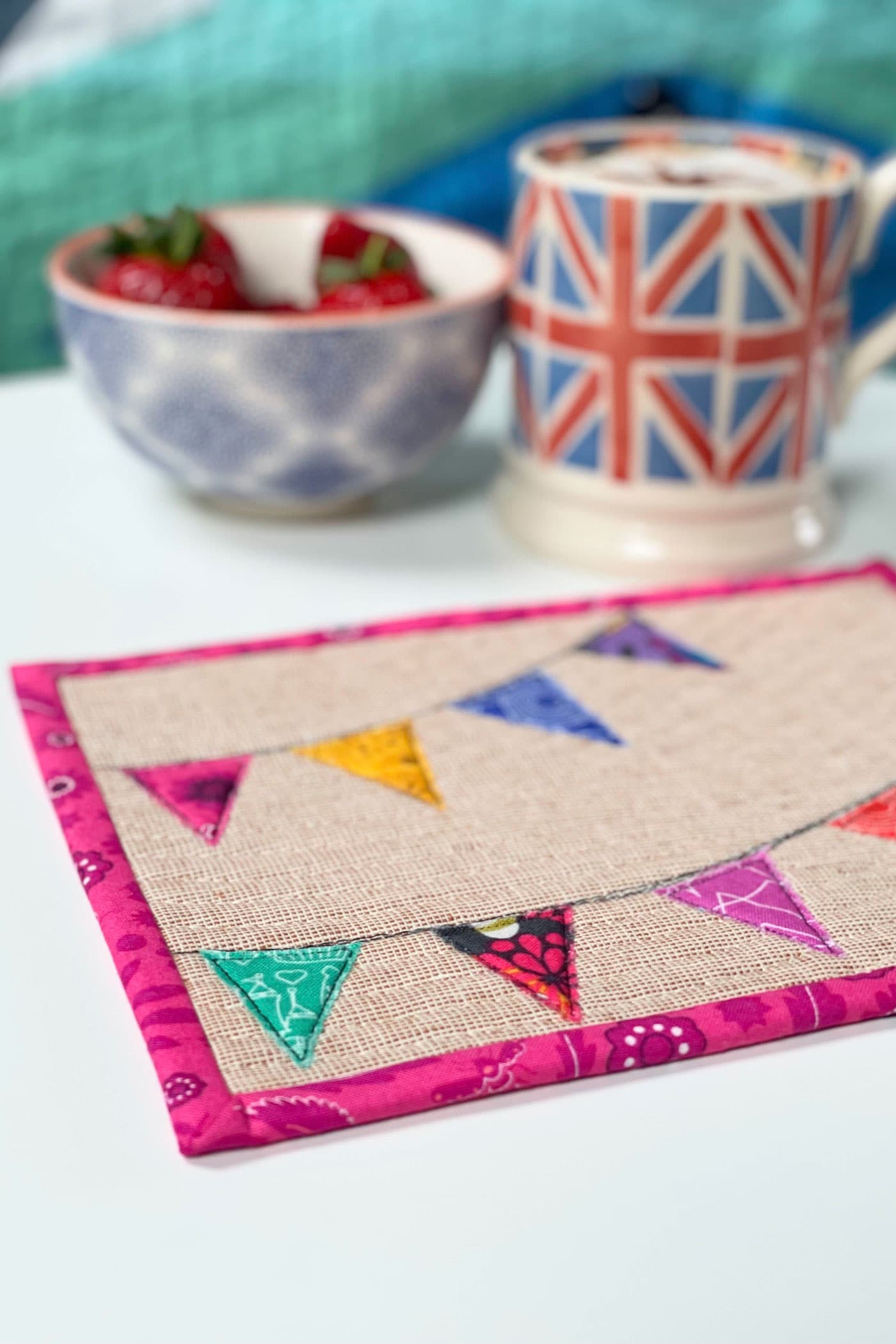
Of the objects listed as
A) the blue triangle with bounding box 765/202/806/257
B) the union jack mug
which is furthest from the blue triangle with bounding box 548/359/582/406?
the blue triangle with bounding box 765/202/806/257

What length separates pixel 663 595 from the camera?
0.70m

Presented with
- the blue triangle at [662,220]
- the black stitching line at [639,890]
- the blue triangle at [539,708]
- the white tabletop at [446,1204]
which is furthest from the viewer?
the blue triangle at [662,220]

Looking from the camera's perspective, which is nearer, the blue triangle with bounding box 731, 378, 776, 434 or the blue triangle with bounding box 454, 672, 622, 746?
the blue triangle with bounding box 454, 672, 622, 746

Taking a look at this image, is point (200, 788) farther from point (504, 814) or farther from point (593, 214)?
point (593, 214)

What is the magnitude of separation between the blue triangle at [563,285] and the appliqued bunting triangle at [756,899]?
0.33m

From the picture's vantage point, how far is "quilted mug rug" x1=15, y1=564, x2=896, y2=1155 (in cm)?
42

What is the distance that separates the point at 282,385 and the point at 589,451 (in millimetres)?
148

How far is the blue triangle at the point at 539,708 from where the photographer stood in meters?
0.59

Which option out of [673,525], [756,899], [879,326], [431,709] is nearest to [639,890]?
[756,899]

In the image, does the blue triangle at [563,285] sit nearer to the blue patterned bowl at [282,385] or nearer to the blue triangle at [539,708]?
the blue patterned bowl at [282,385]

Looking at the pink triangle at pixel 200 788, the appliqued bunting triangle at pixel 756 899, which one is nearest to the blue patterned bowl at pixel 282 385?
the pink triangle at pixel 200 788

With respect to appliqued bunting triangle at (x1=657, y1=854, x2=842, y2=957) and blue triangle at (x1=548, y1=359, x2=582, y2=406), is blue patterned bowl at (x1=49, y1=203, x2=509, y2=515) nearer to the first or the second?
blue triangle at (x1=548, y1=359, x2=582, y2=406)

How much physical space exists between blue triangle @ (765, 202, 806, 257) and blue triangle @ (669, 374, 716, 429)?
0.07 m

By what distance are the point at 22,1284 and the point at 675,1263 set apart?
0.49 ft
